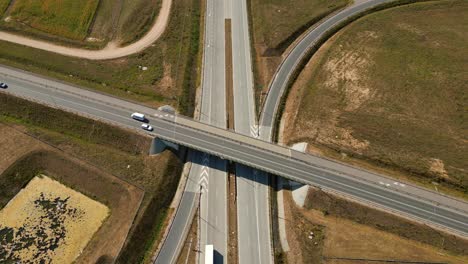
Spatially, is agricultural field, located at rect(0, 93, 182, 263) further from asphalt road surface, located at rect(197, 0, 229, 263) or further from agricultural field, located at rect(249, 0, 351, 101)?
agricultural field, located at rect(249, 0, 351, 101)


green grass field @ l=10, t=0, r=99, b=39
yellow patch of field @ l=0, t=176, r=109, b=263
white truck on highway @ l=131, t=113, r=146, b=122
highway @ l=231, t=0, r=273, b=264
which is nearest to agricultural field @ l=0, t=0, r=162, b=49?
green grass field @ l=10, t=0, r=99, b=39

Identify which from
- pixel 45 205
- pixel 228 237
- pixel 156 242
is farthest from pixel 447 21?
pixel 45 205

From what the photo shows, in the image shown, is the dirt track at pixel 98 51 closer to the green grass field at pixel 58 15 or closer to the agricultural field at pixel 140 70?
the agricultural field at pixel 140 70

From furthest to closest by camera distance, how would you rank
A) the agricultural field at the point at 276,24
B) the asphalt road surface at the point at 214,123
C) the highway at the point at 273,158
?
the agricultural field at the point at 276,24 < the asphalt road surface at the point at 214,123 < the highway at the point at 273,158

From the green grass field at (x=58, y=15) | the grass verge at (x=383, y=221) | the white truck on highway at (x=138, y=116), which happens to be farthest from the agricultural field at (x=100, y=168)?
the grass verge at (x=383, y=221)

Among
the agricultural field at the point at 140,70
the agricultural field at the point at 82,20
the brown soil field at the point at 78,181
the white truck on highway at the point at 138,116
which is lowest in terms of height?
the brown soil field at the point at 78,181

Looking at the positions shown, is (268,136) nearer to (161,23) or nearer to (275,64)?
(275,64)
